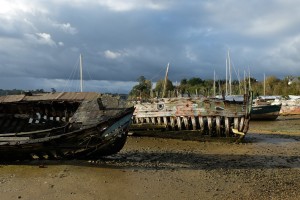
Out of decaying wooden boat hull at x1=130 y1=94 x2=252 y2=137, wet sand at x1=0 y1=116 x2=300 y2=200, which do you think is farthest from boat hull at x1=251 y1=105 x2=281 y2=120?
wet sand at x1=0 y1=116 x2=300 y2=200

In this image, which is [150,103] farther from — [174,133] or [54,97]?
[54,97]

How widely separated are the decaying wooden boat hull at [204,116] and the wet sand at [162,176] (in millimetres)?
2960

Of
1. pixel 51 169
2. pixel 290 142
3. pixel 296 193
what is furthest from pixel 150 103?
pixel 296 193

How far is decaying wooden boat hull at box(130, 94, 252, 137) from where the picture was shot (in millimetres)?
17875

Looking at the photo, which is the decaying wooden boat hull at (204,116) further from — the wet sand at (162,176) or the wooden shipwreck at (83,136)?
the wooden shipwreck at (83,136)

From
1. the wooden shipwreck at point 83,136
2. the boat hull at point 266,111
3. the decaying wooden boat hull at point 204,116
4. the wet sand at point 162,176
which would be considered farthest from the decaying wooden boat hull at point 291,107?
the wooden shipwreck at point 83,136

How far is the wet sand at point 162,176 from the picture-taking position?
8.53 m

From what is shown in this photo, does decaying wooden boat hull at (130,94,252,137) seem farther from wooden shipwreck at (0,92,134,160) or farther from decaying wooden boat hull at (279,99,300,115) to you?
decaying wooden boat hull at (279,99,300,115)

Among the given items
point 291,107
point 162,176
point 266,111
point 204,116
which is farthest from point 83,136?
point 291,107

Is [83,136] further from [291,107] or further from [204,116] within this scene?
[291,107]

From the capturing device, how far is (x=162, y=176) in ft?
33.3

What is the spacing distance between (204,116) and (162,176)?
340 inches

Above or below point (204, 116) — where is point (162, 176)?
below

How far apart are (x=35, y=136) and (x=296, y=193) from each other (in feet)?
24.1
